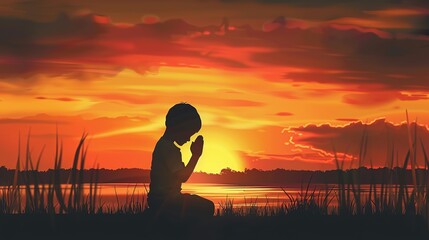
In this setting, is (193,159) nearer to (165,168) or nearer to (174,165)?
(174,165)

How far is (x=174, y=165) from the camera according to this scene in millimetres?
8773

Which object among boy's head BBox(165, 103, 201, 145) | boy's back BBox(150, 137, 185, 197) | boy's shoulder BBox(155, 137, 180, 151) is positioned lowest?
boy's back BBox(150, 137, 185, 197)

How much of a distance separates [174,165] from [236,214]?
1.52 metres

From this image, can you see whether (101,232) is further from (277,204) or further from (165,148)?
(277,204)

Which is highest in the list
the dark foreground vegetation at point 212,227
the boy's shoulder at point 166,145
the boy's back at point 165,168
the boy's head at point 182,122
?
the boy's head at point 182,122

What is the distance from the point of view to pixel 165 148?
8.80 metres

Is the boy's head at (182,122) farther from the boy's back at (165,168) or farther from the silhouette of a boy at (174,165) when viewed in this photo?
the boy's back at (165,168)

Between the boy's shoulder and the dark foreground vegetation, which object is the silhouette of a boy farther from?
the dark foreground vegetation

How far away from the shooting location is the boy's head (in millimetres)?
8898

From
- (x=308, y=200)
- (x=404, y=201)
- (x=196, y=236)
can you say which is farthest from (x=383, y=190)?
(x=196, y=236)

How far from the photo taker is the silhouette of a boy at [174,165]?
28.8 ft

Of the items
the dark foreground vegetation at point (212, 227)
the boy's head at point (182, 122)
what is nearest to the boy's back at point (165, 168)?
the boy's head at point (182, 122)

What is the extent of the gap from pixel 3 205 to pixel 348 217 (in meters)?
4.62

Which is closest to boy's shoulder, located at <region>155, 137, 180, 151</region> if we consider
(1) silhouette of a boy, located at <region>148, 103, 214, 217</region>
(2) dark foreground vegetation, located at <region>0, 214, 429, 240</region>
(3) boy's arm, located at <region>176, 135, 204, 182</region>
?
(1) silhouette of a boy, located at <region>148, 103, 214, 217</region>
